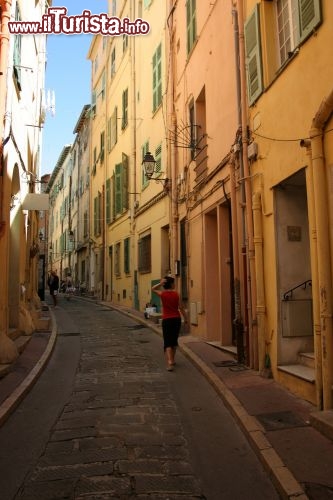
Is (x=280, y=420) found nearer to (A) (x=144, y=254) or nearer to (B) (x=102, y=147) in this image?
(A) (x=144, y=254)

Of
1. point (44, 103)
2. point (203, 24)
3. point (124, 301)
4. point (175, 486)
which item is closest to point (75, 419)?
point (175, 486)

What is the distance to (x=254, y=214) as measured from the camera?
7.46 metres

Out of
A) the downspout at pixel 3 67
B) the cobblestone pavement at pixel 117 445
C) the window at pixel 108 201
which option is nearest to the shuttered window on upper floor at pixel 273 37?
the downspout at pixel 3 67

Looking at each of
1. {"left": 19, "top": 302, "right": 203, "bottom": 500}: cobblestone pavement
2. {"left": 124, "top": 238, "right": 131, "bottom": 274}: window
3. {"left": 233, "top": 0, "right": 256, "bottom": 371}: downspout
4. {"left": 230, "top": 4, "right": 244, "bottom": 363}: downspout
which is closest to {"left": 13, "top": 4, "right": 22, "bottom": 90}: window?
{"left": 230, "top": 4, "right": 244, "bottom": 363}: downspout

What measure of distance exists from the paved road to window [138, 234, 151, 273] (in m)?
8.91

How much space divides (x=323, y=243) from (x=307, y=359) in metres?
1.97

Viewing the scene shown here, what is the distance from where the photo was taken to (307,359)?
6594 millimetres

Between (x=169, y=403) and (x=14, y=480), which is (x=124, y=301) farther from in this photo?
(x=14, y=480)

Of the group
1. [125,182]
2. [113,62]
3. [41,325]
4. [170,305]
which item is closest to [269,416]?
[170,305]

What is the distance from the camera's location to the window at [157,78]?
15.9 meters

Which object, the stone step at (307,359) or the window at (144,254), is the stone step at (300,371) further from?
the window at (144,254)

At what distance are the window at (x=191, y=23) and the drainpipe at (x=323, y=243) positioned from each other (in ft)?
24.9

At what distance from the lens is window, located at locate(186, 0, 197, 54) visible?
39.3 ft

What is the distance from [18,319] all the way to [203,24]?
7.94m
